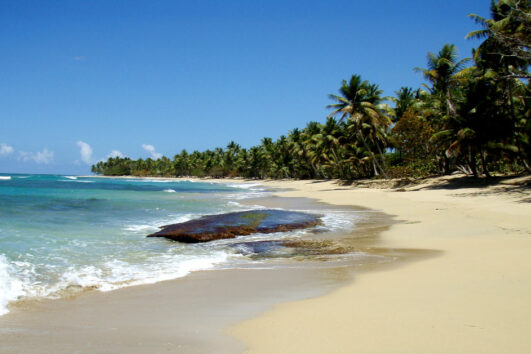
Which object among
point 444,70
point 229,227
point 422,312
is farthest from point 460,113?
point 422,312

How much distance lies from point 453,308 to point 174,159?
404 feet

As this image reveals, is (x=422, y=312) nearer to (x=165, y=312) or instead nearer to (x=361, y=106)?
(x=165, y=312)

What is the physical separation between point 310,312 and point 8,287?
184 inches

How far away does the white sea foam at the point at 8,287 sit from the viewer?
4629 mm

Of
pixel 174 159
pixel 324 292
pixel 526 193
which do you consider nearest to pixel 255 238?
pixel 324 292

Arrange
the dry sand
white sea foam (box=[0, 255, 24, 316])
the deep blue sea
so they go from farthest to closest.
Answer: the deep blue sea → white sea foam (box=[0, 255, 24, 316]) → the dry sand

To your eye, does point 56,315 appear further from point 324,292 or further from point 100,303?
point 324,292

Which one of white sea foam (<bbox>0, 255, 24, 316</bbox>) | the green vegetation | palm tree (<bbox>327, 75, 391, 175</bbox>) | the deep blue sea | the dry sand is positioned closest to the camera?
the dry sand

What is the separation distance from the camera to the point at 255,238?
32.4ft

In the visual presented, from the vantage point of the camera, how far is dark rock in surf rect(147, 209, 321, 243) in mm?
9977

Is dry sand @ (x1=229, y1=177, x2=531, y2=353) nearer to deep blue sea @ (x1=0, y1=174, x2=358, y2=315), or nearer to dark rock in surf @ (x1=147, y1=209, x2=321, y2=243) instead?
deep blue sea @ (x1=0, y1=174, x2=358, y2=315)

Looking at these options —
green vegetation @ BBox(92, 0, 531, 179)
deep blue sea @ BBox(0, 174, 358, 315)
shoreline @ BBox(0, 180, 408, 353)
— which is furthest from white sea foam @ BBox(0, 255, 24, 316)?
green vegetation @ BBox(92, 0, 531, 179)

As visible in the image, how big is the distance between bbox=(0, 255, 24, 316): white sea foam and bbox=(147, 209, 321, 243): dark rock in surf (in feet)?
13.7

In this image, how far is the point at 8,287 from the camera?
525cm
